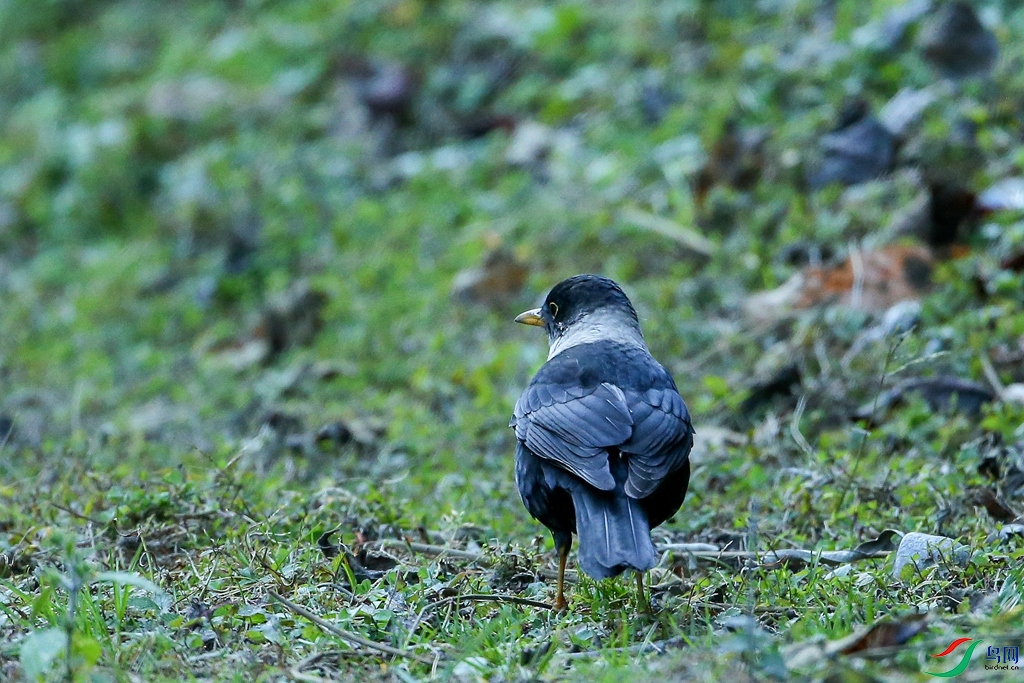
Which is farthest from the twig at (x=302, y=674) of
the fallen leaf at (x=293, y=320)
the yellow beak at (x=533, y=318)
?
the fallen leaf at (x=293, y=320)

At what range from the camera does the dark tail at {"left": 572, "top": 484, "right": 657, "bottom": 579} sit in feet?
12.0

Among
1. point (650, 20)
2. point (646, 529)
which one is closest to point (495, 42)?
point (650, 20)

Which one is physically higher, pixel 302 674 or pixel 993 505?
pixel 302 674

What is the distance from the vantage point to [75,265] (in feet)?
34.8

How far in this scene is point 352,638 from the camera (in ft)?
11.9

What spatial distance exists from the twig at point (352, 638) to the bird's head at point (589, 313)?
5.47 feet

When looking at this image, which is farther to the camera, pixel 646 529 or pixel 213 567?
pixel 213 567

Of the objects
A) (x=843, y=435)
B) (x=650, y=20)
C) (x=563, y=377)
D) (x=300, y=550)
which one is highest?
(x=650, y=20)

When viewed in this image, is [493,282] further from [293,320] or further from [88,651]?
[88,651]

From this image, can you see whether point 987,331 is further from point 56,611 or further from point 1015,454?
point 56,611

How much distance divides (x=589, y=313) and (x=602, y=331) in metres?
0.17

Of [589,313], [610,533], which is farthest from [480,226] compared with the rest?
[610,533]

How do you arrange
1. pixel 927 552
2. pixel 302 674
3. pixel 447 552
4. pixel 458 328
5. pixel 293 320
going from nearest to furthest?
1. pixel 302 674
2. pixel 927 552
3. pixel 447 552
4. pixel 458 328
5. pixel 293 320

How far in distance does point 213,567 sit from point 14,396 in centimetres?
403
